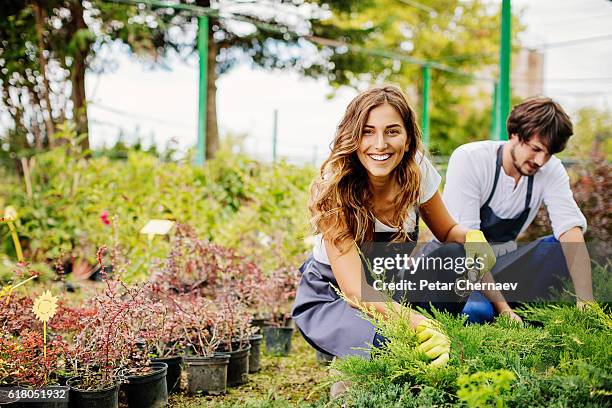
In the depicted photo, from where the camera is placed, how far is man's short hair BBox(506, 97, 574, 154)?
278cm

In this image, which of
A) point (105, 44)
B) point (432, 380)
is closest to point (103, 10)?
point (105, 44)

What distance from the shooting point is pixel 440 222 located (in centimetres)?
259

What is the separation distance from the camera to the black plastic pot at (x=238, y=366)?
277 cm

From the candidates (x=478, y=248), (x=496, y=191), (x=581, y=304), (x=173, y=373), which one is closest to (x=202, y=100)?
(x=496, y=191)

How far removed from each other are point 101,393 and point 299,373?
112 cm

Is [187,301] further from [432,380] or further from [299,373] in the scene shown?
[432,380]

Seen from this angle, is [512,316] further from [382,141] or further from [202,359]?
[202,359]

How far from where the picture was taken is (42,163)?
18.7 ft

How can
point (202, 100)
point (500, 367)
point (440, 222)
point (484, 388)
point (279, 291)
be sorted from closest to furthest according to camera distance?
point (484, 388), point (500, 367), point (440, 222), point (279, 291), point (202, 100)

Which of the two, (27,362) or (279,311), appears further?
(279,311)

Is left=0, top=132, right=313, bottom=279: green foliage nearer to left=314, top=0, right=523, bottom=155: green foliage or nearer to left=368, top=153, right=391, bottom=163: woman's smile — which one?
left=368, top=153, right=391, bottom=163: woman's smile

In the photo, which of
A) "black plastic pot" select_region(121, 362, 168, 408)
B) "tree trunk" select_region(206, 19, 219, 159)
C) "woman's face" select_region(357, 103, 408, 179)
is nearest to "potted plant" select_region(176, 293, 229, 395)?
"black plastic pot" select_region(121, 362, 168, 408)

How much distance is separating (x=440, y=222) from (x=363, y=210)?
1.38ft

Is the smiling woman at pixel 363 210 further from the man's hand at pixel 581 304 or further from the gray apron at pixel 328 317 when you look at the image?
the man's hand at pixel 581 304
